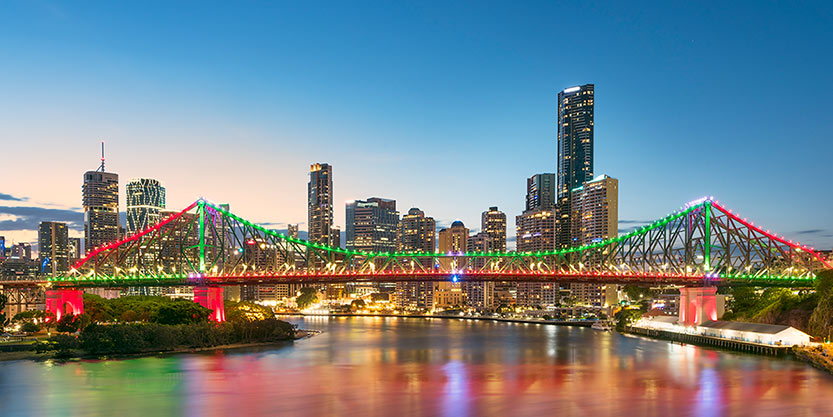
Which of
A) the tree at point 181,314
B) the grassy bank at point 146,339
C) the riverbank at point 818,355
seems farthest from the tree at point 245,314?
the riverbank at point 818,355

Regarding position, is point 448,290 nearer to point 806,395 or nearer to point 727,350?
point 727,350

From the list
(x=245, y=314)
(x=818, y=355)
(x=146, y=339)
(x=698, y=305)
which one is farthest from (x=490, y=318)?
(x=818, y=355)

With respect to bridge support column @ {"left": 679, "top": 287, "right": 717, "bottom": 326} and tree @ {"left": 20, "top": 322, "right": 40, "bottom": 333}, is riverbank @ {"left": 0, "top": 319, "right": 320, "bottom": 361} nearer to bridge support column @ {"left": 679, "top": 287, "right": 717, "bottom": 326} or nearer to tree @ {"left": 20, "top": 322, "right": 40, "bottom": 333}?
tree @ {"left": 20, "top": 322, "right": 40, "bottom": 333}

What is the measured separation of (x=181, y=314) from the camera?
→ 243 feet

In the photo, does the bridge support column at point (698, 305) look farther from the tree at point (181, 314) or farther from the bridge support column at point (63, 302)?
the bridge support column at point (63, 302)

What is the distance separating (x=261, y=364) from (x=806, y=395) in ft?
135

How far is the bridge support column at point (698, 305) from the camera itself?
81.8 meters

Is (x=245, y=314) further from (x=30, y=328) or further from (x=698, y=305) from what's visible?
(x=698, y=305)

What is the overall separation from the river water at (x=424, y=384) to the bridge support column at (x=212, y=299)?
34.9ft

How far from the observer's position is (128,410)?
137 ft

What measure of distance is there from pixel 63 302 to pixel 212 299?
19.5m

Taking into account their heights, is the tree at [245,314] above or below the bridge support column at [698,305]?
below

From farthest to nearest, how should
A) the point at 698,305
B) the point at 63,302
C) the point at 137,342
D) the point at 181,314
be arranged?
the point at 63,302
the point at 698,305
the point at 181,314
the point at 137,342

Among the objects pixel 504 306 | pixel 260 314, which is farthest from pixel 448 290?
pixel 260 314
